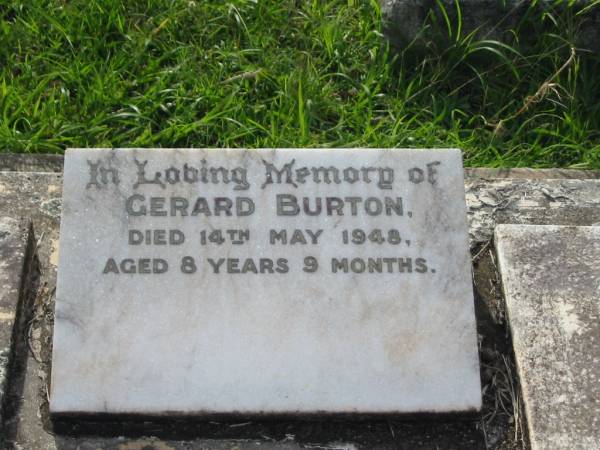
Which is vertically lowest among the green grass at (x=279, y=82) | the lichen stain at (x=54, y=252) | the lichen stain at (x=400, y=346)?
the lichen stain at (x=400, y=346)

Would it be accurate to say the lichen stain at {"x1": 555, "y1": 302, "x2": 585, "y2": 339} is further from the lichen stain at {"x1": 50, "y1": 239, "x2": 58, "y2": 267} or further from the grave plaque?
the lichen stain at {"x1": 50, "y1": 239, "x2": 58, "y2": 267}

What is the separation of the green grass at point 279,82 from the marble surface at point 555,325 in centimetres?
46

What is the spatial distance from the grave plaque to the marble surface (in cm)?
14

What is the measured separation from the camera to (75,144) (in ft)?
7.81

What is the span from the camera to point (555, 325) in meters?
1.87

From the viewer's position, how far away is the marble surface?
1.75 m

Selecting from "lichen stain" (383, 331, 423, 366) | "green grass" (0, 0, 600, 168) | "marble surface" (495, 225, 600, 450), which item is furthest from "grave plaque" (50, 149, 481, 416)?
"green grass" (0, 0, 600, 168)

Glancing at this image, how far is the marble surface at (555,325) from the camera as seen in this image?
5.74ft

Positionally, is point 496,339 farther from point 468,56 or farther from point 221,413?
point 468,56

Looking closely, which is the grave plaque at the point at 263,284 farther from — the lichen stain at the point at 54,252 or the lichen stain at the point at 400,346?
the lichen stain at the point at 54,252

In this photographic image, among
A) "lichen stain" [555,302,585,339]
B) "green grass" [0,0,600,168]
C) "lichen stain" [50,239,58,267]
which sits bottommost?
"lichen stain" [555,302,585,339]

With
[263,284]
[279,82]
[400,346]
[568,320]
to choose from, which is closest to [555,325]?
[568,320]

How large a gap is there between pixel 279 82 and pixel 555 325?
1.04 metres

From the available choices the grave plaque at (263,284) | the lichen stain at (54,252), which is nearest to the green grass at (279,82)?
the lichen stain at (54,252)
